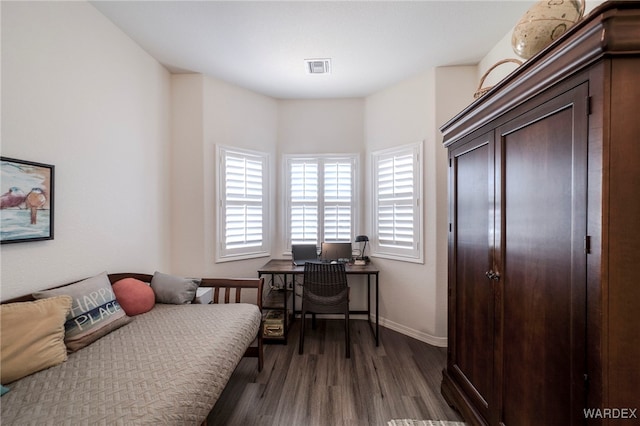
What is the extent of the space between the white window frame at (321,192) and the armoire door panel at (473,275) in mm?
1765

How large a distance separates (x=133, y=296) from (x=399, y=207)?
276 cm

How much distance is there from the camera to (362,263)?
3.15 m

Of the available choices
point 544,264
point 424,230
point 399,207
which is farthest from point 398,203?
point 544,264

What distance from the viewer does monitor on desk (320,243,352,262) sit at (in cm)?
323

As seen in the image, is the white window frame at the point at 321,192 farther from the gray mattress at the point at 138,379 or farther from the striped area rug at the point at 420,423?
the striped area rug at the point at 420,423

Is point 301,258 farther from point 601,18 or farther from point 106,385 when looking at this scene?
point 601,18

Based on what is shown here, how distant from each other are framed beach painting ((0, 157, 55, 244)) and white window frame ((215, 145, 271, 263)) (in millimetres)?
1491

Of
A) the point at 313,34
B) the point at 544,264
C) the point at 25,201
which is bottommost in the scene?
the point at 544,264

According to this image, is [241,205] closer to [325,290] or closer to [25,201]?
[325,290]

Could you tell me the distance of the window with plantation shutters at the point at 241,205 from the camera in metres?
3.06

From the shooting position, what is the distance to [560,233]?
0.96 m

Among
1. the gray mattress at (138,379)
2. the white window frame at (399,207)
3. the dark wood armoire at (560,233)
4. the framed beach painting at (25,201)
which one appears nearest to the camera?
the dark wood armoire at (560,233)

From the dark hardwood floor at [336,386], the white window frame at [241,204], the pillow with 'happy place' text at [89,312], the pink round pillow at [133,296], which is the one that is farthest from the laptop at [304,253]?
the pillow with 'happy place' text at [89,312]

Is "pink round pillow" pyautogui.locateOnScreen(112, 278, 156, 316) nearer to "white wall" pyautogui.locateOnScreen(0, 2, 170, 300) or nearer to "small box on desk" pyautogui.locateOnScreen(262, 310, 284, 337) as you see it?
"white wall" pyautogui.locateOnScreen(0, 2, 170, 300)
